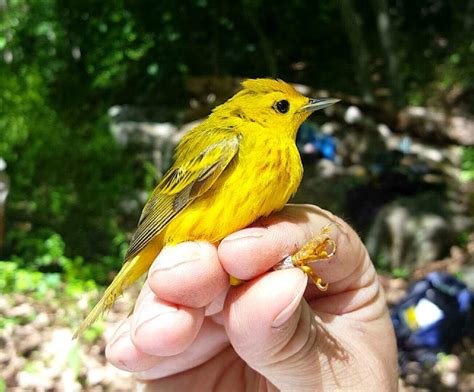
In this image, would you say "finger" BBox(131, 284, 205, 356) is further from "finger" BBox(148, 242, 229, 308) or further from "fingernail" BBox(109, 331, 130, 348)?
"fingernail" BBox(109, 331, 130, 348)

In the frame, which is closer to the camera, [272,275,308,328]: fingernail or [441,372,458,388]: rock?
[272,275,308,328]: fingernail

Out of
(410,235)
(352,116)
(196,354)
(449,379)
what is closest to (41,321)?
(196,354)

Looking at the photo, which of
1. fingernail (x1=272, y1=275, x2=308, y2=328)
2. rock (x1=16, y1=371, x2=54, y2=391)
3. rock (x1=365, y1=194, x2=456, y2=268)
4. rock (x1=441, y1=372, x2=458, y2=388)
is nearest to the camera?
fingernail (x1=272, y1=275, x2=308, y2=328)

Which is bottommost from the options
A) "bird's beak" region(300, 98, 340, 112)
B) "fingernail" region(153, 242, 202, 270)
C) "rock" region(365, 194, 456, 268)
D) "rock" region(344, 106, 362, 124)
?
"rock" region(365, 194, 456, 268)

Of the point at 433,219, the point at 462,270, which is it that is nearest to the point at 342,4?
the point at 433,219

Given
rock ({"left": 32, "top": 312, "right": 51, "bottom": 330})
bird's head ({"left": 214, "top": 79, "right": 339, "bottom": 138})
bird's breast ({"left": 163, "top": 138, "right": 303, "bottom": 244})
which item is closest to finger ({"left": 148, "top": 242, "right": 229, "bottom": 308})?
bird's breast ({"left": 163, "top": 138, "right": 303, "bottom": 244})

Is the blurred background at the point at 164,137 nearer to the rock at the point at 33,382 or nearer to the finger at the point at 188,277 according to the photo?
the rock at the point at 33,382

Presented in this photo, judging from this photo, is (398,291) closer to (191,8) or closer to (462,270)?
(462,270)

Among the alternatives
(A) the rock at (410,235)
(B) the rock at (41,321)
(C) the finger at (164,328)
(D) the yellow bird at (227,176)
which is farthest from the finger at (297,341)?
(A) the rock at (410,235)
